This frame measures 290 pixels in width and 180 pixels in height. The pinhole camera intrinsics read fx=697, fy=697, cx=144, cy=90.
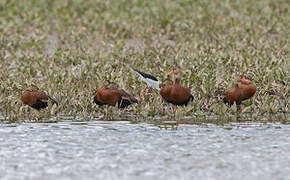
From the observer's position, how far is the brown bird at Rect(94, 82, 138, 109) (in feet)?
30.2

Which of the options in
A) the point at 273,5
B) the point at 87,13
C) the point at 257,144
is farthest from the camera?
the point at 273,5

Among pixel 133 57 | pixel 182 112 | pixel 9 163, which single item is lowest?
pixel 9 163

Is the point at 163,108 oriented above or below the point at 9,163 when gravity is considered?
above

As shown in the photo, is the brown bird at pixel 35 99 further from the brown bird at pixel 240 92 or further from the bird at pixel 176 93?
the brown bird at pixel 240 92

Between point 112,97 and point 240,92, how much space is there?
1.72m

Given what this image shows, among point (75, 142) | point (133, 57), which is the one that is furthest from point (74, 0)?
point (75, 142)

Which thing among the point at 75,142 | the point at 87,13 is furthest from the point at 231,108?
the point at 87,13

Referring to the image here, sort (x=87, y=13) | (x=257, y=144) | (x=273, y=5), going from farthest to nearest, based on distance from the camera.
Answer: (x=273, y=5) < (x=87, y=13) < (x=257, y=144)

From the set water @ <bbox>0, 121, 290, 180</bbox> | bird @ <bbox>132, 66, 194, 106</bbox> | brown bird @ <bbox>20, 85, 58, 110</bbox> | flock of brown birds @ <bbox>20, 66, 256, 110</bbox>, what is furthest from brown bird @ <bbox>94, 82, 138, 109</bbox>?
brown bird @ <bbox>20, 85, 58, 110</bbox>

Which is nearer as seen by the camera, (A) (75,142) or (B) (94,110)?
(A) (75,142)

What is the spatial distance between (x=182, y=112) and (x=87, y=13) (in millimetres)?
8987

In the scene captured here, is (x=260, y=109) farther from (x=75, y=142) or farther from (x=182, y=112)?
(x=75, y=142)

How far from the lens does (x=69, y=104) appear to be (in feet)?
31.9

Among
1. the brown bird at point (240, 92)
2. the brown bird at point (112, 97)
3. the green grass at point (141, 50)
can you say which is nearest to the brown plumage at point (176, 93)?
the green grass at point (141, 50)
